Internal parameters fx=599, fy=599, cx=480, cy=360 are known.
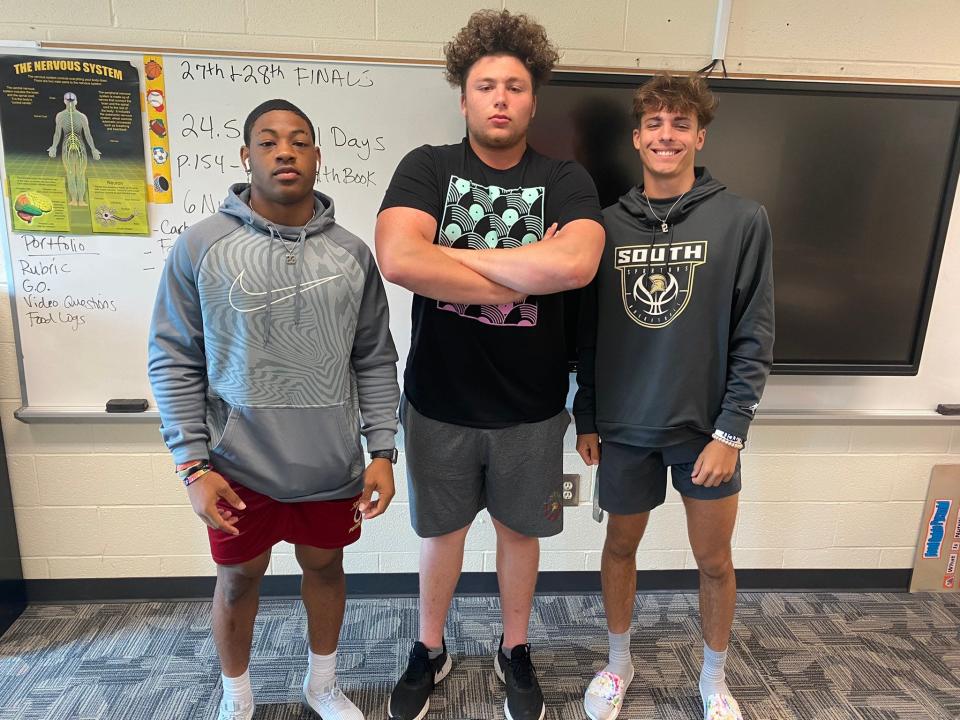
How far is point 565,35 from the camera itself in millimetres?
1866

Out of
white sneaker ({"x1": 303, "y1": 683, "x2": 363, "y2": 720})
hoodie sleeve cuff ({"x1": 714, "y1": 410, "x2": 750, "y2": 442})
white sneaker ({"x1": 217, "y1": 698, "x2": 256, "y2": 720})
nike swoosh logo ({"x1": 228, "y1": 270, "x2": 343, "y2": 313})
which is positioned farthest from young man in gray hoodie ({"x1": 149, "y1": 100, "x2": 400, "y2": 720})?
hoodie sleeve cuff ({"x1": 714, "y1": 410, "x2": 750, "y2": 442})

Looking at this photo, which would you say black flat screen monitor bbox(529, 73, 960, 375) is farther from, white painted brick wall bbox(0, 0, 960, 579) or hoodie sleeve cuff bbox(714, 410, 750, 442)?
hoodie sleeve cuff bbox(714, 410, 750, 442)

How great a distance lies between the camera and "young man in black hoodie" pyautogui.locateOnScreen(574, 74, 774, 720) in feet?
4.81

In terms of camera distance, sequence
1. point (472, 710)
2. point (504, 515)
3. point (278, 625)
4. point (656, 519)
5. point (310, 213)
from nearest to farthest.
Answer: point (310, 213), point (504, 515), point (472, 710), point (278, 625), point (656, 519)

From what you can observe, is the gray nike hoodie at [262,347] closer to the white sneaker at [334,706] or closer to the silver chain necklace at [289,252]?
the silver chain necklace at [289,252]

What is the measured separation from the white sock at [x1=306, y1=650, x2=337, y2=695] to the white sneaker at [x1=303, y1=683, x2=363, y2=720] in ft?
0.05

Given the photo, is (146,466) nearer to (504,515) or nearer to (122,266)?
(122,266)

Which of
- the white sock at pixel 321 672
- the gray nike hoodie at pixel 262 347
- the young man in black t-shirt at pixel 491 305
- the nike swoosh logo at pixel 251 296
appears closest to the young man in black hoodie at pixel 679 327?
the young man in black t-shirt at pixel 491 305

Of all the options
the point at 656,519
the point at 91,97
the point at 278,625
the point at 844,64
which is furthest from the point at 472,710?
the point at 844,64

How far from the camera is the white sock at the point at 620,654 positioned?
1.75 meters

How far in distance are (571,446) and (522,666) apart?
0.74m

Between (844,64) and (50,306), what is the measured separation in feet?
8.76

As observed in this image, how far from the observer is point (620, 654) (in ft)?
5.77

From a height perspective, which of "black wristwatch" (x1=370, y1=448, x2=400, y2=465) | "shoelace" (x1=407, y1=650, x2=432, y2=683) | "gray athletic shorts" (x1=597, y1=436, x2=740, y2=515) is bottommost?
"shoelace" (x1=407, y1=650, x2=432, y2=683)
